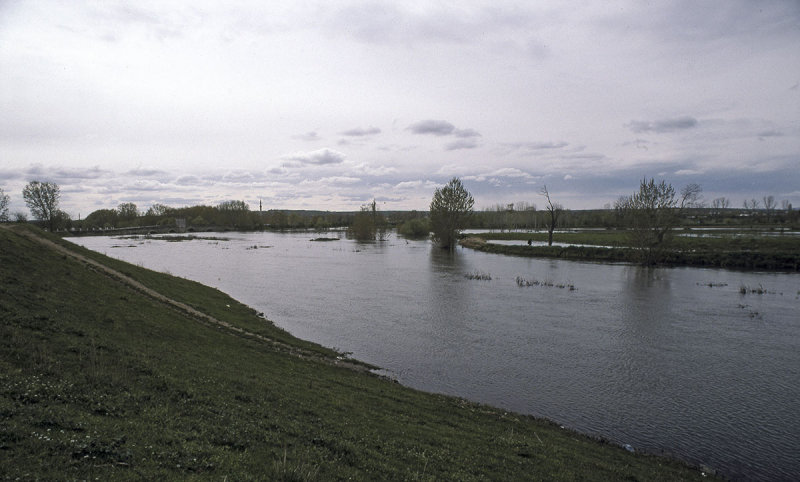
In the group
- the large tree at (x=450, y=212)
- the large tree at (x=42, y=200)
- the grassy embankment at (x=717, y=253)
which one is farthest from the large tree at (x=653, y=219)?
the large tree at (x=42, y=200)

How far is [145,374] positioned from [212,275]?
34.8 m

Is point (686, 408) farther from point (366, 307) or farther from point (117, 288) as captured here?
point (117, 288)

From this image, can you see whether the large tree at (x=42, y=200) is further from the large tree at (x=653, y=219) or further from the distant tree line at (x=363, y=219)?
the large tree at (x=653, y=219)

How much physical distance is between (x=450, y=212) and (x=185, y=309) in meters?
60.9

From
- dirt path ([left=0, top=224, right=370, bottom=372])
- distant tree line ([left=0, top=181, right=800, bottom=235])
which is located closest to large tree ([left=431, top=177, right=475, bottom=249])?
distant tree line ([left=0, top=181, right=800, bottom=235])

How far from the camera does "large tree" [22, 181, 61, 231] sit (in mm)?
77688

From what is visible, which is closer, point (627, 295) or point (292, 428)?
point (292, 428)

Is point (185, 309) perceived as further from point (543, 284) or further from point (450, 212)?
point (450, 212)

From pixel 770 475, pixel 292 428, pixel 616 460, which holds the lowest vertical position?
pixel 770 475

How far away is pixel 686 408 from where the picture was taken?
12.5m

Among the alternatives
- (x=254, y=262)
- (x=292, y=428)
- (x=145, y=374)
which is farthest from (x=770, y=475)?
(x=254, y=262)

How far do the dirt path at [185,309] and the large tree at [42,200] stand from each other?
241ft

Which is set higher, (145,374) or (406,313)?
(145,374)

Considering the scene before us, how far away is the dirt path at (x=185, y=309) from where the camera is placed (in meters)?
15.3
